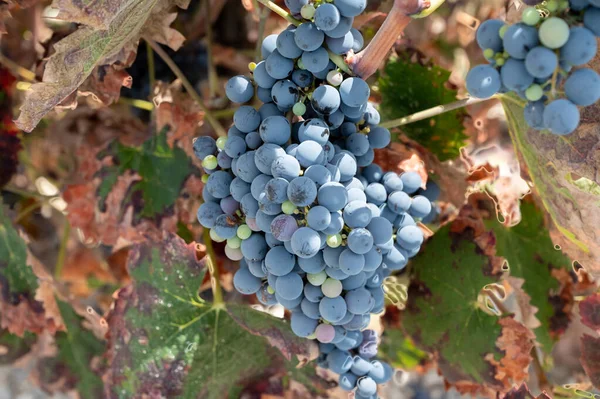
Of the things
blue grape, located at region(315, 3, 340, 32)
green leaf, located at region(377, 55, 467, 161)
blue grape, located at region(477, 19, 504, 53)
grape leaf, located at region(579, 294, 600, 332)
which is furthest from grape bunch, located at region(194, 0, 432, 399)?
grape leaf, located at region(579, 294, 600, 332)

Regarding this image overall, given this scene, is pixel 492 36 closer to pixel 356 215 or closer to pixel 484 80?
pixel 484 80

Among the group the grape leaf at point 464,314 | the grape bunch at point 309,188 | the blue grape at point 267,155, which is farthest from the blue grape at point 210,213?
the grape leaf at point 464,314

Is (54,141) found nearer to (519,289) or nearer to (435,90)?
(435,90)

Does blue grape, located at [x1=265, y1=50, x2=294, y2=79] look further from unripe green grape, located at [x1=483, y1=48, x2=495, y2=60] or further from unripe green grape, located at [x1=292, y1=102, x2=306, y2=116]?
unripe green grape, located at [x1=483, y1=48, x2=495, y2=60]

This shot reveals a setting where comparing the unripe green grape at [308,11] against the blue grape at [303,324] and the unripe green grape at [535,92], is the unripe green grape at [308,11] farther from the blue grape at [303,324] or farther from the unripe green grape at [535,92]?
the blue grape at [303,324]

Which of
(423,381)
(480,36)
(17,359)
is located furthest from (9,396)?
(480,36)

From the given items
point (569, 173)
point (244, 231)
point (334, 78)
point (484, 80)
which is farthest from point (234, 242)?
point (569, 173)
